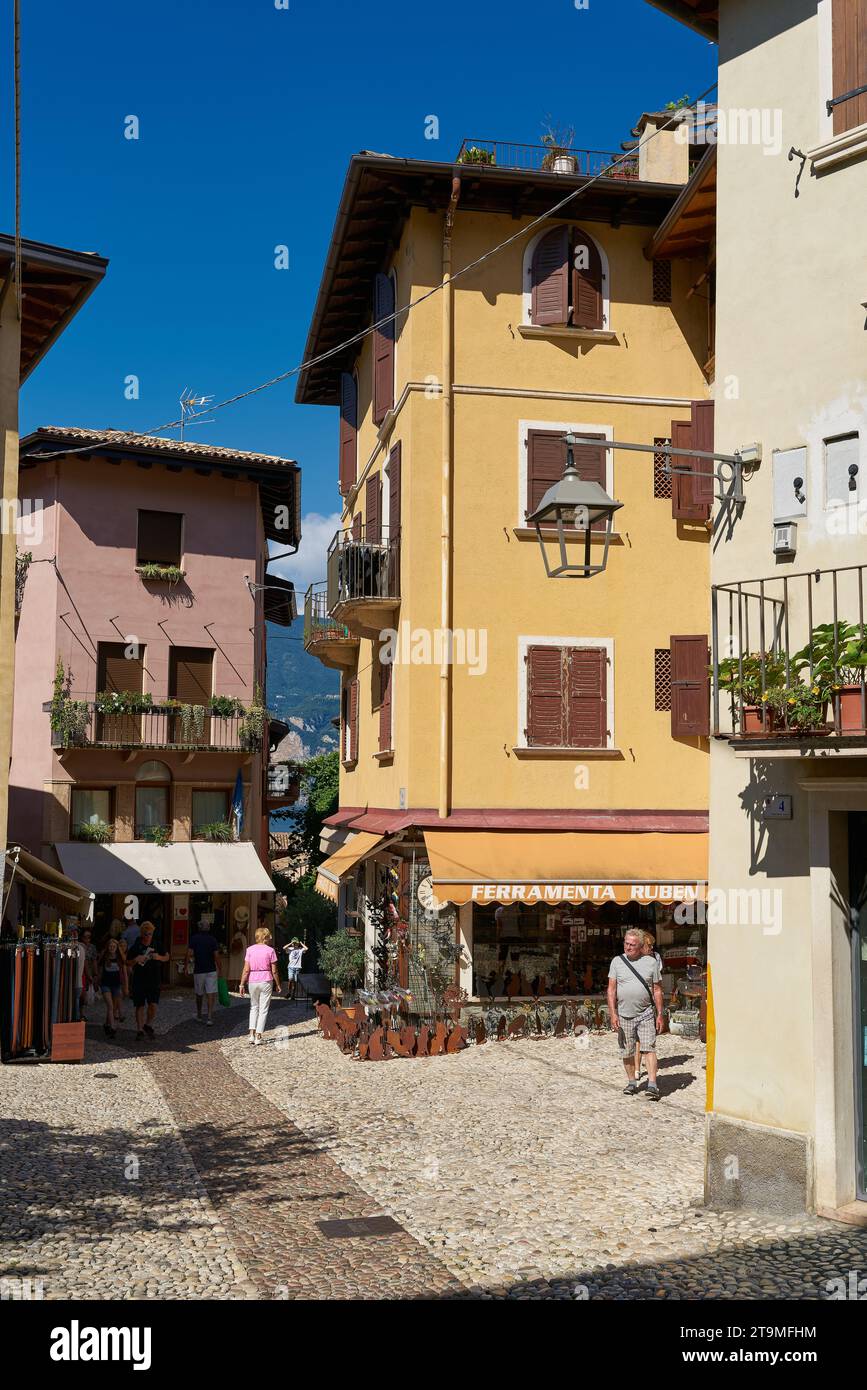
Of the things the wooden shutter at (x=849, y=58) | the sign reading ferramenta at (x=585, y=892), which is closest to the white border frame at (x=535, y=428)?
the sign reading ferramenta at (x=585, y=892)

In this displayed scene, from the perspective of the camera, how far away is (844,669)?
8.37m

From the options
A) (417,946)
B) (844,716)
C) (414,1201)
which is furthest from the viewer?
(417,946)

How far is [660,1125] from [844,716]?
227 inches

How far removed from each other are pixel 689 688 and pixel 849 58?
38.1 ft

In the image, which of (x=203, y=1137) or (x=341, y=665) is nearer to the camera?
(x=203, y=1137)

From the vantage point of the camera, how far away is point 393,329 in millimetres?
21141

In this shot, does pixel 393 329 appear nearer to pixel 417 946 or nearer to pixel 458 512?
pixel 458 512

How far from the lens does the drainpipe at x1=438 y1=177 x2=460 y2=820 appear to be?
19.2 m

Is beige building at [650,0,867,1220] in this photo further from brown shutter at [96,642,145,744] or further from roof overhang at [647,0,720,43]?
brown shutter at [96,642,145,744]

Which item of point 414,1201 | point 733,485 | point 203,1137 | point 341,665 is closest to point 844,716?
point 733,485

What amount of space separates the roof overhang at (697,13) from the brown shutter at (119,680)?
809 inches

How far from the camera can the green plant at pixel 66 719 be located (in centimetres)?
2731

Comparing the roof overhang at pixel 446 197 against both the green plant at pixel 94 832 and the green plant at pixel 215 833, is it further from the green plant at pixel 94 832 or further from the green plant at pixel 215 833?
the green plant at pixel 94 832

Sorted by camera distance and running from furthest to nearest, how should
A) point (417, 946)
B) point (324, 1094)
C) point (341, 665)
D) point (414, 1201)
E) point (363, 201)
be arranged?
1. point (341, 665)
2. point (363, 201)
3. point (417, 946)
4. point (324, 1094)
5. point (414, 1201)
